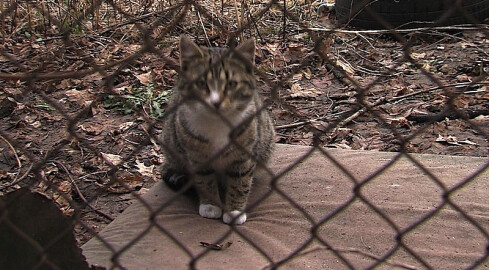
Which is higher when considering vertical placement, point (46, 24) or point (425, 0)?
point (425, 0)

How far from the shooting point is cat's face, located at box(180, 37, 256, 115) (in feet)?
7.28

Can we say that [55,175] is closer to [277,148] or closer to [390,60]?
[277,148]

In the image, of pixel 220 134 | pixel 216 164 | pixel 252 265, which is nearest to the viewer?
pixel 252 265

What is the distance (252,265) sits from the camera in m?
2.77

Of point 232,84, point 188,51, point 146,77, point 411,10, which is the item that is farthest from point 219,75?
point 411,10

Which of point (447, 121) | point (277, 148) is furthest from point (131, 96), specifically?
point (447, 121)

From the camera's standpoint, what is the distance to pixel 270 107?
5.71 m

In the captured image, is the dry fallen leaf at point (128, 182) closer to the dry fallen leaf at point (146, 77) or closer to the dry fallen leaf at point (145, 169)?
the dry fallen leaf at point (145, 169)

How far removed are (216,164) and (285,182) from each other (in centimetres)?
52

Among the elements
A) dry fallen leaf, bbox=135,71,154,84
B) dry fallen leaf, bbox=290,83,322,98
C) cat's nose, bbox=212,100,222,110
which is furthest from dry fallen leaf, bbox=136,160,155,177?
cat's nose, bbox=212,100,222,110

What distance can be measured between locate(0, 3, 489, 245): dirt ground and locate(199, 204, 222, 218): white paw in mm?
687

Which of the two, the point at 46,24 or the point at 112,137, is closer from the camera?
the point at 112,137

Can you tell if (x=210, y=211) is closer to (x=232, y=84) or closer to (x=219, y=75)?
(x=232, y=84)

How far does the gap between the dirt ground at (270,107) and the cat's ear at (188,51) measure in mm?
1385
